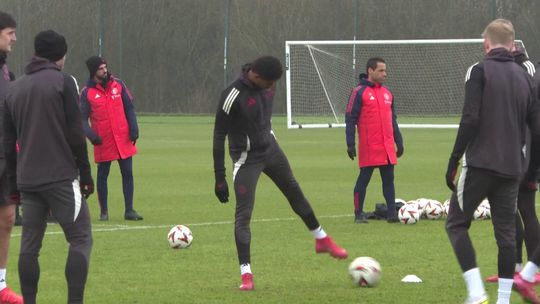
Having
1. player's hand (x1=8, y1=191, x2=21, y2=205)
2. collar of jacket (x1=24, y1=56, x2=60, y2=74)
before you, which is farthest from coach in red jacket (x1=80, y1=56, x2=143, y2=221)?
collar of jacket (x1=24, y1=56, x2=60, y2=74)

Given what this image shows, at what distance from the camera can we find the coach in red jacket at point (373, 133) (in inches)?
595

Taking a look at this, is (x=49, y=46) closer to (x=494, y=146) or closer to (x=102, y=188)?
(x=494, y=146)

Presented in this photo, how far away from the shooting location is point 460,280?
10.5 metres

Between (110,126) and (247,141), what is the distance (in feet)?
19.3

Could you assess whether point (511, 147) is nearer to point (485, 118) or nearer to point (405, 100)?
point (485, 118)

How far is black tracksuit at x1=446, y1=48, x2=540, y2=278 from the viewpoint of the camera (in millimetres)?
8641

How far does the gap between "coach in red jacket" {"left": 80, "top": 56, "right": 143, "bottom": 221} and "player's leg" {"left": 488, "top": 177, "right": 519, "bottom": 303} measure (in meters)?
7.82

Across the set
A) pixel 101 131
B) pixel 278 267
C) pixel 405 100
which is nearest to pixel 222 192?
pixel 278 267

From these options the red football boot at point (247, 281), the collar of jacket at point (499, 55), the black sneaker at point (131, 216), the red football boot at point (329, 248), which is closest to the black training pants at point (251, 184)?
the red football boot at point (247, 281)

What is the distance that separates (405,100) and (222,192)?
96.4ft

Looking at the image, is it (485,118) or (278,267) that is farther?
(278,267)

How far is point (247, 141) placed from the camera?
409 inches

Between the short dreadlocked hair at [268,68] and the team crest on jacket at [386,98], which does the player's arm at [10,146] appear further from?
the team crest on jacket at [386,98]

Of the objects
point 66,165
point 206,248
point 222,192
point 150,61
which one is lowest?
point 150,61
